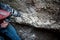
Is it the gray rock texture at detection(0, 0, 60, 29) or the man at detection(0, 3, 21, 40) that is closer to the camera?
the man at detection(0, 3, 21, 40)

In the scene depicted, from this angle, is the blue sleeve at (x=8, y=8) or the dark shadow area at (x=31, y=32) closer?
the blue sleeve at (x=8, y=8)

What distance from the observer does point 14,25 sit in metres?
1.99

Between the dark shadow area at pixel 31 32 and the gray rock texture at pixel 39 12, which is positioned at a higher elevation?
the gray rock texture at pixel 39 12

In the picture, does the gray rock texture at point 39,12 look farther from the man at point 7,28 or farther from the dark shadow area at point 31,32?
the man at point 7,28

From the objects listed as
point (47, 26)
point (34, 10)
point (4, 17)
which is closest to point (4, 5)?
point (4, 17)

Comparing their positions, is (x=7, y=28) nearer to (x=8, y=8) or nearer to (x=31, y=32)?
(x=8, y=8)

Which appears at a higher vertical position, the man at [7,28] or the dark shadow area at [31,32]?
the man at [7,28]

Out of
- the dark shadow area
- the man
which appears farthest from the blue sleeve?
the dark shadow area

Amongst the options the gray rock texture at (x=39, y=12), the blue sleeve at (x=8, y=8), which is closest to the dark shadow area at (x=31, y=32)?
the gray rock texture at (x=39, y=12)

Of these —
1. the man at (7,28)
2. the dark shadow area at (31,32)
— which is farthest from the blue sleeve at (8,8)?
the dark shadow area at (31,32)

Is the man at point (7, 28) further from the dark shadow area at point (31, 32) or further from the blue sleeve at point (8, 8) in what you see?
the dark shadow area at point (31, 32)

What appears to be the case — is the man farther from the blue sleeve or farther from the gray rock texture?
the gray rock texture

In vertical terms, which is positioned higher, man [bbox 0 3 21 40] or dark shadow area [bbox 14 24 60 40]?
man [bbox 0 3 21 40]

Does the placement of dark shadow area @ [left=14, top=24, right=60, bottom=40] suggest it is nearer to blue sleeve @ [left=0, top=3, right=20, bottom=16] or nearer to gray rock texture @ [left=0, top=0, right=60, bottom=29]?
gray rock texture @ [left=0, top=0, right=60, bottom=29]
